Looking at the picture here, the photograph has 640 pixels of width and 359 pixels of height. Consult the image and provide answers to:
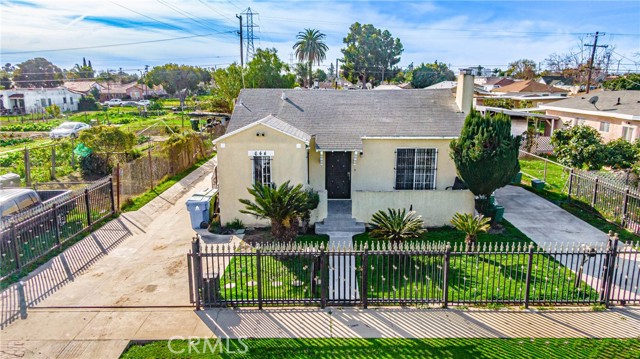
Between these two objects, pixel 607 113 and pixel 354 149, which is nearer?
pixel 354 149

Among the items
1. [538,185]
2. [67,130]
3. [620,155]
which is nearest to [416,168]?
[538,185]

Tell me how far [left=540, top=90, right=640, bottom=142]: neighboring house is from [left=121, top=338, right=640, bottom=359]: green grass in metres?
21.6

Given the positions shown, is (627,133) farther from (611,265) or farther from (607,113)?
(611,265)

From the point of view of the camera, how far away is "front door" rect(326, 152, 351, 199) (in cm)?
1609

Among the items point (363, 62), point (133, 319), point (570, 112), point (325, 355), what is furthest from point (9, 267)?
point (363, 62)

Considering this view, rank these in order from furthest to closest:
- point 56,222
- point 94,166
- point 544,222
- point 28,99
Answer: point 28,99 < point 94,166 < point 544,222 < point 56,222

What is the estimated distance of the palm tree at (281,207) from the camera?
12164 mm

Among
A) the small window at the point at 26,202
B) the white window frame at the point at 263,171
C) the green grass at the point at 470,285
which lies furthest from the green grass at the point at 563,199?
the small window at the point at 26,202

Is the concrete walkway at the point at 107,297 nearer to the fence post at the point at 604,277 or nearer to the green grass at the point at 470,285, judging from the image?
the green grass at the point at 470,285

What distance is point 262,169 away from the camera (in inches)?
570

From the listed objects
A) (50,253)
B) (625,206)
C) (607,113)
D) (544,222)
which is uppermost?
(607,113)

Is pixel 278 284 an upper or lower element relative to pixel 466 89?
lower

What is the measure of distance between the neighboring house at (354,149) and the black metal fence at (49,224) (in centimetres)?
446

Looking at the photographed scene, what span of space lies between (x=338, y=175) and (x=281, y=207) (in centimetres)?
455
